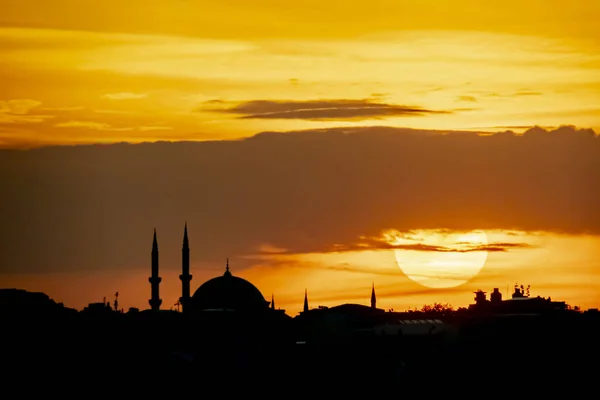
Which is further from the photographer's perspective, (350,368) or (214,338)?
(214,338)

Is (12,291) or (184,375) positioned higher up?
(12,291)

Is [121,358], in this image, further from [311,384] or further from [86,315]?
[86,315]

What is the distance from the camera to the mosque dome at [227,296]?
158625 mm

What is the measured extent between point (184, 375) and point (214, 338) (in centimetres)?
2483

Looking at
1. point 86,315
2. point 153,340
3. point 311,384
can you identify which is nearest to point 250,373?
point 311,384

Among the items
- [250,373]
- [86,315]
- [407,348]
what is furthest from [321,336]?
[250,373]

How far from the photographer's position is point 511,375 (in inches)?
5157

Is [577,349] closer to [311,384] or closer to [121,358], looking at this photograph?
[311,384]

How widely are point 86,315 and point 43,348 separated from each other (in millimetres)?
30445

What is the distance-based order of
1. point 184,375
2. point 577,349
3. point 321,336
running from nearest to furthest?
1. point 184,375
2. point 577,349
3. point 321,336

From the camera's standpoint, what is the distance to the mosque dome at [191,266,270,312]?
520ft

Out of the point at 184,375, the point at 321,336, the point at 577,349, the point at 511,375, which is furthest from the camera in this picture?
the point at 321,336

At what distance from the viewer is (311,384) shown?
12444 cm

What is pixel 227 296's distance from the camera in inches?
6294
